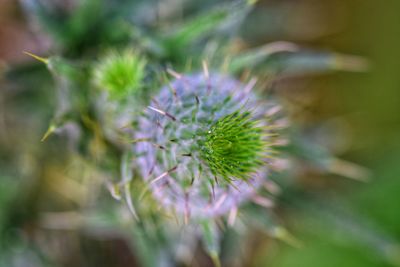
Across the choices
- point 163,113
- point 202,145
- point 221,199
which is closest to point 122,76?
point 163,113

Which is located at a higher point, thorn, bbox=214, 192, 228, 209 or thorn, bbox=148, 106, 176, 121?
thorn, bbox=148, 106, 176, 121

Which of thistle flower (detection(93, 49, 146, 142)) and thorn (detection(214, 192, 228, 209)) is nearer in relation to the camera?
thorn (detection(214, 192, 228, 209))

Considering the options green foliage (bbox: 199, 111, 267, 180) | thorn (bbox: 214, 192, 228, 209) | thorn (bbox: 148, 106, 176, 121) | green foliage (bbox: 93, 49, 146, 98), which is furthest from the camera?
green foliage (bbox: 93, 49, 146, 98)

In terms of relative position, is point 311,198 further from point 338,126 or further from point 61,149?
Result: point 61,149

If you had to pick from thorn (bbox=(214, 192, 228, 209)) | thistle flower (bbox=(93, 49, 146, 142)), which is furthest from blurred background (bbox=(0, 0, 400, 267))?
thorn (bbox=(214, 192, 228, 209))

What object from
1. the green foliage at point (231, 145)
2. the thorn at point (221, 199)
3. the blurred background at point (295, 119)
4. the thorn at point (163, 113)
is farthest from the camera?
the blurred background at point (295, 119)

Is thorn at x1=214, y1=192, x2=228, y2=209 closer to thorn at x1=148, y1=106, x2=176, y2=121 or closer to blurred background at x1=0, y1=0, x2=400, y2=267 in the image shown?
thorn at x1=148, y1=106, x2=176, y2=121

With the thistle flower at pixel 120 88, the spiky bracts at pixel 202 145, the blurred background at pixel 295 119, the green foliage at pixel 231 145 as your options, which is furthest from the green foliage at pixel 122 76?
the green foliage at pixel 231 145

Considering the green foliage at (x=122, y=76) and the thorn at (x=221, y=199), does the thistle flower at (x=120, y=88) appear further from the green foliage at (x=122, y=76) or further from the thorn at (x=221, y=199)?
the thorn at (x=221, y=199)
